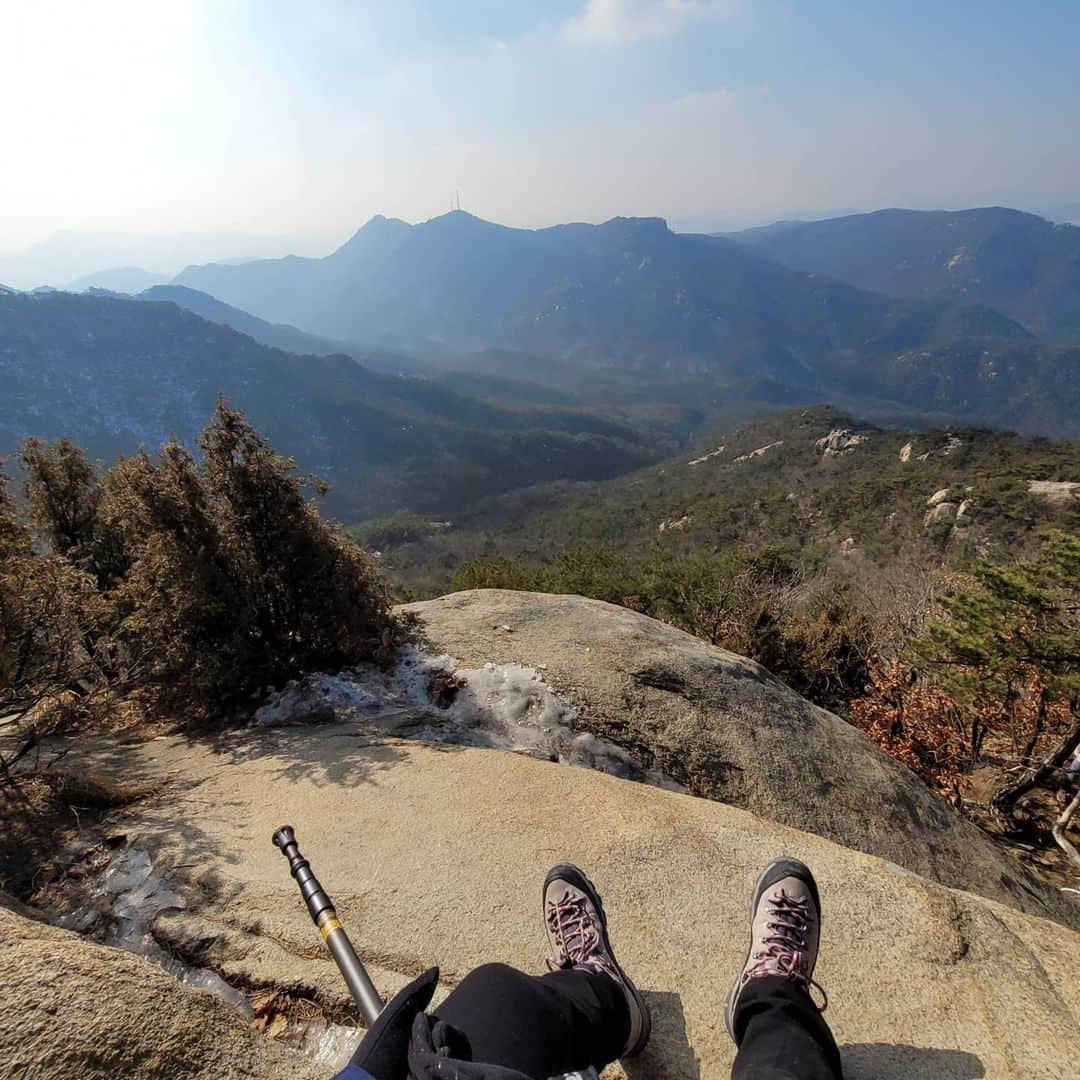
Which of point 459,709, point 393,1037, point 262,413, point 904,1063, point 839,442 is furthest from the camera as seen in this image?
point 262,413

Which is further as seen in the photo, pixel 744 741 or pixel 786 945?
pixel 744 741

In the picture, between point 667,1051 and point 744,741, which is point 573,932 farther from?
point 744,741

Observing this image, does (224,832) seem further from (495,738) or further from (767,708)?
(767,708)

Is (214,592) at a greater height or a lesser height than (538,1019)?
greater

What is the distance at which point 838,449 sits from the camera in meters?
79.6

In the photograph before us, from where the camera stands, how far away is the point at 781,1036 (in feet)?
8.61

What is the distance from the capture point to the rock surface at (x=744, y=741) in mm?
6105

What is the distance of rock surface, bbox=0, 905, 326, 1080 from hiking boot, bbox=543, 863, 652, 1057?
1.33 meters

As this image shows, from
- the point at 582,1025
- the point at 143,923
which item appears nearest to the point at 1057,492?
the point at 582,1025

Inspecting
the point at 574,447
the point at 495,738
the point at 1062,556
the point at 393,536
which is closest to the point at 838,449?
the point at 393,536

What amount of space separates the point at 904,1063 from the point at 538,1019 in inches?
69.5

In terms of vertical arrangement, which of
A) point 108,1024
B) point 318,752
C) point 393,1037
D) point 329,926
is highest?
point 108,1024

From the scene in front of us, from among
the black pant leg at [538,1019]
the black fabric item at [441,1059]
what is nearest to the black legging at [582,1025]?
the black pant leg at [538,1019]

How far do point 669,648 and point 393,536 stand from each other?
310 ft
